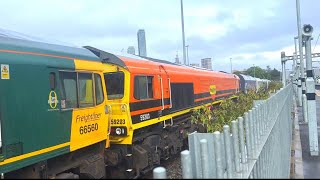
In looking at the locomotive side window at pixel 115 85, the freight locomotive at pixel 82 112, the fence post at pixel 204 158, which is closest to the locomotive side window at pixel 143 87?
the freight locomotive at pixel 82 112

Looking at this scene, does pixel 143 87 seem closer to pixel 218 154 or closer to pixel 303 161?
pixel 303 161

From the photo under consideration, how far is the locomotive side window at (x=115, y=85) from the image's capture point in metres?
9.59

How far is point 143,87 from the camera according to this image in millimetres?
10484

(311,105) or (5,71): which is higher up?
(5,71)

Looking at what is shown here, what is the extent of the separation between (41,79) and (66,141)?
1219 mm

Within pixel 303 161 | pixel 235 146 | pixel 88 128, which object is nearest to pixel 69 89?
pixel 88 128

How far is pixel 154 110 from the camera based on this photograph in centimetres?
1120

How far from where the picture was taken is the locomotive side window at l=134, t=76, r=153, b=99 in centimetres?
1009

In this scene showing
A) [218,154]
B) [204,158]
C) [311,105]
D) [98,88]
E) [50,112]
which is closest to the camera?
[204,158]

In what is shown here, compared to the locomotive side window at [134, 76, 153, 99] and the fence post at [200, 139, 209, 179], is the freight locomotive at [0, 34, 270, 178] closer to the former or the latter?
the locomotive side window at [134, 76, 153, 99]

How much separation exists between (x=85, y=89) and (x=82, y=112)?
0.52 metres

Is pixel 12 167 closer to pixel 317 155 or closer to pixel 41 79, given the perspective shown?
pixel 41 79

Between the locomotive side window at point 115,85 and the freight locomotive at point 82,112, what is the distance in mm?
23

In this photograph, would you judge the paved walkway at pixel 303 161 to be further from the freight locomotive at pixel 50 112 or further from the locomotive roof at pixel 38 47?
the locomotive roof at pixel 38 47
